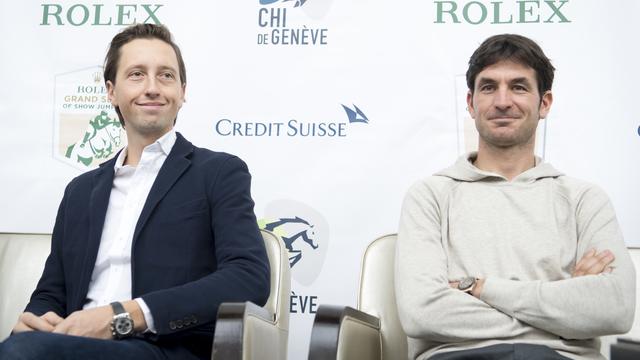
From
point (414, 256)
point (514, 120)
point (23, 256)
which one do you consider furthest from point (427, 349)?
A: point (23, 256)

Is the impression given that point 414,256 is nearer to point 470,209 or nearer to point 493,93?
point 470,209

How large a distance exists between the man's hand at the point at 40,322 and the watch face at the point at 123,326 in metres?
0.20

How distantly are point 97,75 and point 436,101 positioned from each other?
1486 mm

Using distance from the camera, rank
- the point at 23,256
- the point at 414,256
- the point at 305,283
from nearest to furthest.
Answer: the point at 414,256
the point at 23,256
the point at 305,283

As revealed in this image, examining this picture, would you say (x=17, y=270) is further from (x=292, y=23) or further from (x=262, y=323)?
(x=292, y=23)

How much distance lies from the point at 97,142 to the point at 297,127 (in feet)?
2.92

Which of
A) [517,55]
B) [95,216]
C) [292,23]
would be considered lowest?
[95,216]

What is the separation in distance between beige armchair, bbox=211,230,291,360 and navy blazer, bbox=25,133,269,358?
125 mm

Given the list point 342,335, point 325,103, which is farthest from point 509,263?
point 325,103

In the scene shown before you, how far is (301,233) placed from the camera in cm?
354

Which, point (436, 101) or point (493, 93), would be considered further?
point (436, 101)

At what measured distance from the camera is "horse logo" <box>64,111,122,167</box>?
12.2ft

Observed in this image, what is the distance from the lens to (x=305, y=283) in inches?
138

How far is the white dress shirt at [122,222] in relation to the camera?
2.54 m
